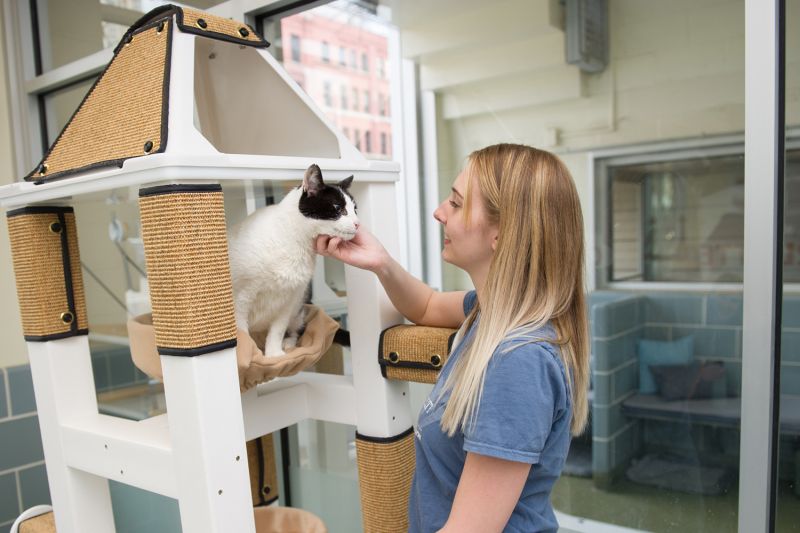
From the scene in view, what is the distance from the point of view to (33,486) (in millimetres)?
1745

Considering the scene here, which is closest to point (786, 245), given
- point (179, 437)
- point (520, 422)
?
point (520, 422)

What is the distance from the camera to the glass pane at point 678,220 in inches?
44.3

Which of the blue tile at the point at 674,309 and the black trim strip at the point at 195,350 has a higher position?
the black trim strip at the point at 195,350

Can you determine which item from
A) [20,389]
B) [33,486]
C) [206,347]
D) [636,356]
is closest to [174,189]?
[206,347]

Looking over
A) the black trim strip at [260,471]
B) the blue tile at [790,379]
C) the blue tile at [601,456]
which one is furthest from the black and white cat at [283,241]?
the blue tile at [601,456]

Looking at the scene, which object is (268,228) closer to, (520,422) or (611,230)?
(520,422)

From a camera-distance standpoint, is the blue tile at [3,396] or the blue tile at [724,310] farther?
the blue tile at [3,396]

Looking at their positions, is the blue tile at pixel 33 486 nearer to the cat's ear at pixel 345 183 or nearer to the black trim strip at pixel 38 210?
the black trim strip at pixel 38 210

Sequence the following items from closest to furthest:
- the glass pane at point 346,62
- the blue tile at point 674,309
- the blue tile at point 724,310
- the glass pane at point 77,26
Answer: the blue tile at point 724,310 → the blue tile at point 674,309 → the glass pane at point 346,62 → the glass pane at point 77,26

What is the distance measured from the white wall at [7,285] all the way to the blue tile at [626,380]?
165 cm

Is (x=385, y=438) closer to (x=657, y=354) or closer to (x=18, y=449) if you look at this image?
(x=657, y=354)

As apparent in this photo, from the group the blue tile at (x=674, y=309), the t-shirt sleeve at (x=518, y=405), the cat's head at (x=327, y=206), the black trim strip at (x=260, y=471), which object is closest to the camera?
the t-shirt sleeve at (x=518, y=405)

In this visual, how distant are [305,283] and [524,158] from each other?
40 centimetres

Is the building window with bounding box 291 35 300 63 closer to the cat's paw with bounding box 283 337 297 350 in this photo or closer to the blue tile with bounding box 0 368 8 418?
the cat's paw with bounding box 283 337 297 350
